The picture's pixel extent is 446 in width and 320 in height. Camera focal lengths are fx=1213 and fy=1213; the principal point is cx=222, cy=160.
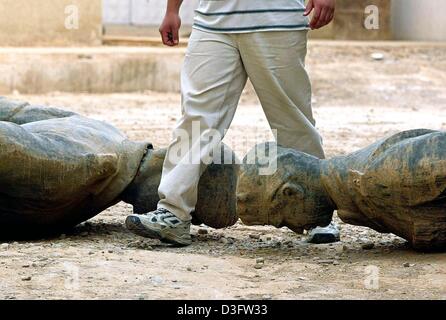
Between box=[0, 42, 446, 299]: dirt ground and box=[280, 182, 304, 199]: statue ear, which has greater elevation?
box=[280, 182, 304, 199]: statue ear

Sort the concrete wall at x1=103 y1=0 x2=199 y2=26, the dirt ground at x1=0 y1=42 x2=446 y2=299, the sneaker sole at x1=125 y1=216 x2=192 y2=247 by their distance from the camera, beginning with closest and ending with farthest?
the dirt ground at x1=0 y1=42 x2=446 y2=299
the sneaker sole at x1=125 y1=216 x2=192 y2=247
the concrete wall at x1=103 y1=0 x2=199 y2=26

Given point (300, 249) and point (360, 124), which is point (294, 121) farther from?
point (360, 124)

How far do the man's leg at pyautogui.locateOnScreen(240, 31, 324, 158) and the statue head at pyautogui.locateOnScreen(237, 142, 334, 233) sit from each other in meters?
0.28

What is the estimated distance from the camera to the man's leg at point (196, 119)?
502 cm

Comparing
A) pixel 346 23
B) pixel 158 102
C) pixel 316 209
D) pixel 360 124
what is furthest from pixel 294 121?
pixel 346 23

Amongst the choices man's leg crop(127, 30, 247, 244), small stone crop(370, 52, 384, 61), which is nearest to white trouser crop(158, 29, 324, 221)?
man's leg crop(127, 30, 247, 244)

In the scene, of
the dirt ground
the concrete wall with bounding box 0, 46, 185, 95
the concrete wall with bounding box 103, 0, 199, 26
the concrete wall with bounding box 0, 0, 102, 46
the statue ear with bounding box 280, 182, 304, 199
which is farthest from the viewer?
the concrete wall with bounding box 103, 0, 199, 26

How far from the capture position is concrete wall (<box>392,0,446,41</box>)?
16.5 m

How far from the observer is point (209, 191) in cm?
528

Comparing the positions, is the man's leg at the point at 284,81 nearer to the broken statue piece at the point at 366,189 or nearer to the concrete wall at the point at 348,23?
the broken statue piece at the point at 366,189

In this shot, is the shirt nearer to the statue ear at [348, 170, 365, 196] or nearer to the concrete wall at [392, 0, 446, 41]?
the statue ear at [348, 170, 365, 196]

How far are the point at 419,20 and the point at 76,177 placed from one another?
12488mm

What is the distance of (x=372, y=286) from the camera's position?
13.9ft

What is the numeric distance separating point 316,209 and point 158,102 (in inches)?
311
